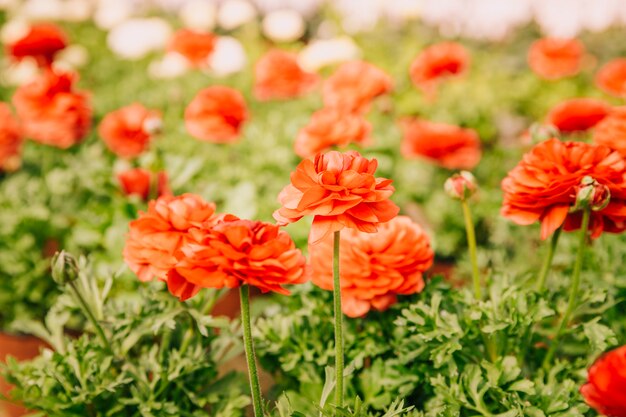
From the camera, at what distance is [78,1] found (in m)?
5.02

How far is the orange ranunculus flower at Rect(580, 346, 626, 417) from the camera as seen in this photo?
0.81 m

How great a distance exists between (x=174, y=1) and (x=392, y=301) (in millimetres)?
6830

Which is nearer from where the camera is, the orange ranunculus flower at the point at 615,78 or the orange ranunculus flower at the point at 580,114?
the orange ranunculus flower at the point at 580,114

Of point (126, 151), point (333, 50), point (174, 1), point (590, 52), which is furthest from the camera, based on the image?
point (174, 1)

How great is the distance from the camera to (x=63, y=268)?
1.00 metres

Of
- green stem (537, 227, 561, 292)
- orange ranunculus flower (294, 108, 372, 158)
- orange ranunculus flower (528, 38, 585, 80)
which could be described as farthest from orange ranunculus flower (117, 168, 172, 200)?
orange ranunculus flower (528, 38, 585, 80)

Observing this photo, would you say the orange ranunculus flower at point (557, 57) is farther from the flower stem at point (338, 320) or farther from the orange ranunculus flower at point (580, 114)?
the flower stem at point (338, 320)

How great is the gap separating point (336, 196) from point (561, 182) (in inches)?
16.1

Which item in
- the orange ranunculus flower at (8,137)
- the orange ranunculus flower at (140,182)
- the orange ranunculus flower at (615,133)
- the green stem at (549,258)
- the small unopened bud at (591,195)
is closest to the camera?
the small unopened bud at (591,195)

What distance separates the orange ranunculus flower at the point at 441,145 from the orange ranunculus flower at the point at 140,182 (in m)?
0.87

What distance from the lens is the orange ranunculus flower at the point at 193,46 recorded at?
112 inches

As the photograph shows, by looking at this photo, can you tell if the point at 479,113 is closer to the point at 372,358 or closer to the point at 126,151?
the point at 126,151

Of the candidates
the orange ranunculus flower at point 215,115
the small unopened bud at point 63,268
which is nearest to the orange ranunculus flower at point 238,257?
the small unopened bud at point 63,268

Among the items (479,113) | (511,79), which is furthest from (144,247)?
(511,79)
